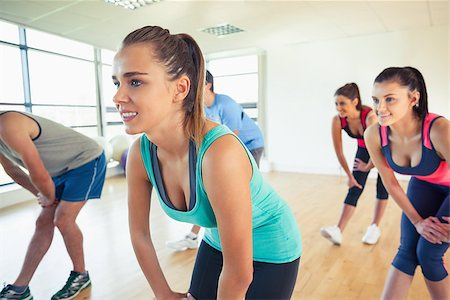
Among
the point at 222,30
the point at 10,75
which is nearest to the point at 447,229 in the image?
the point at 222,30

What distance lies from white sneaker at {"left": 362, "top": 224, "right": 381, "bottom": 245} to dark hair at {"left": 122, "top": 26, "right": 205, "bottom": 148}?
2360 millimetres

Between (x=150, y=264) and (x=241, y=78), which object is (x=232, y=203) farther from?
(x=241, y=78)

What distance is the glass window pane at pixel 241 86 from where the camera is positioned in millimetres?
6898

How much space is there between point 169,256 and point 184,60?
6.50 feet

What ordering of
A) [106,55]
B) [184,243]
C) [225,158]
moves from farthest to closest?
[106,55], [184,243], [225,158]

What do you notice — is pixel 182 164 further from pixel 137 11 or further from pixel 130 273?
pixel 137 11

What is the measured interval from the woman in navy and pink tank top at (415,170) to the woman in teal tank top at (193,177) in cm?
70

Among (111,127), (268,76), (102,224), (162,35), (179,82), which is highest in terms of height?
(268,76)

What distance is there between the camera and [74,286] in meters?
1.99

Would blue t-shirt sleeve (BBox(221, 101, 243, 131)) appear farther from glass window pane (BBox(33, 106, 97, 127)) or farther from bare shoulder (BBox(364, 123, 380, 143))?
glass window pane (BBox(33, 106, 97, 127))

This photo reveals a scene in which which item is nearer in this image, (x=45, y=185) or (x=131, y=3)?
(x=45, y=185)

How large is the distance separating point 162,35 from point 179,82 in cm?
12

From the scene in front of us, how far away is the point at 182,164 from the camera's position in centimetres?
92

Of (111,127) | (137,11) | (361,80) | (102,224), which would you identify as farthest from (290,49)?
(102,224)
